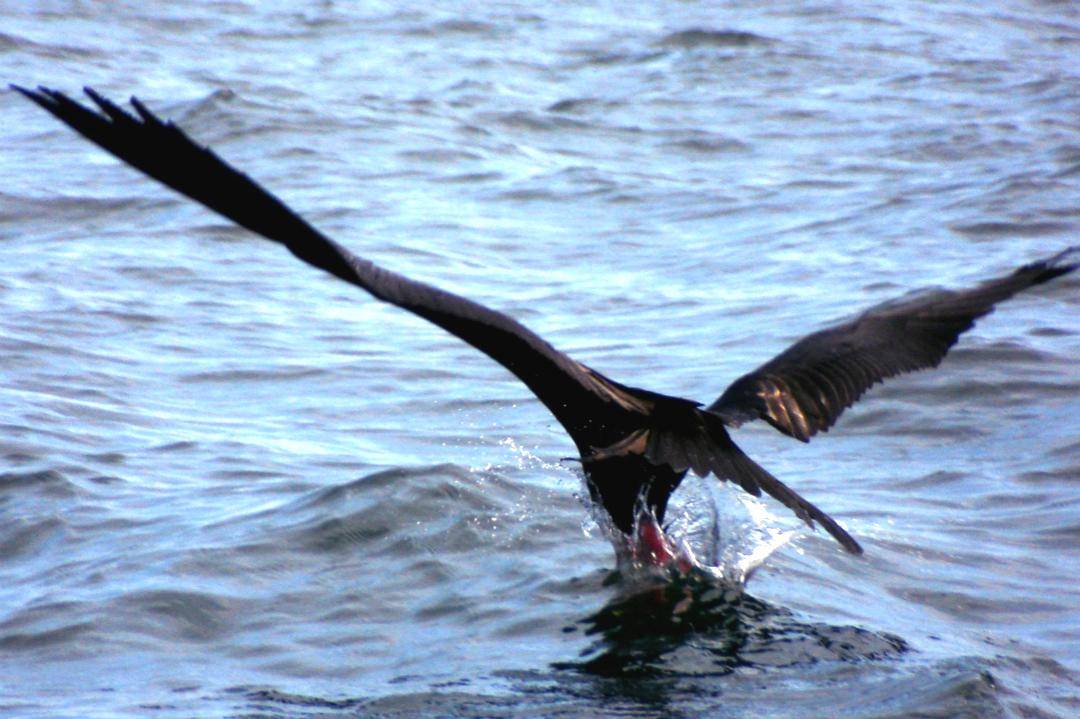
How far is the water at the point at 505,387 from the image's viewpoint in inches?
201

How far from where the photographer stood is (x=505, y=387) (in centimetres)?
842

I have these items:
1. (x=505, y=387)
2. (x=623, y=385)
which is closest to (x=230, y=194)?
(x=623, y=385)

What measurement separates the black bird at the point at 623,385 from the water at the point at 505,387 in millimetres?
528

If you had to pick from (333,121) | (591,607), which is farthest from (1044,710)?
(333,121)

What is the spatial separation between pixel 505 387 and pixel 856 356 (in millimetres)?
2924

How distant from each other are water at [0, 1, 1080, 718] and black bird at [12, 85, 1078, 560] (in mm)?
528

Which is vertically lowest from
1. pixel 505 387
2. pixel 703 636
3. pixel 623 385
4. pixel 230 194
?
pixel 703 636

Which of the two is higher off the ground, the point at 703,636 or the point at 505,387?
the point at 505,387

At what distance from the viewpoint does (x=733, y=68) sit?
1705 cm

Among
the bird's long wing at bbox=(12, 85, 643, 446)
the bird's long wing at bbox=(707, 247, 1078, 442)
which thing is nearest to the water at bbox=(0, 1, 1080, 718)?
the bird's long wing at bbox=(707, 247, 1078, 442)

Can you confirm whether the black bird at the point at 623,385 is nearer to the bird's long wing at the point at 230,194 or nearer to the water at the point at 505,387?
the bird's long wing at the point at 230,194

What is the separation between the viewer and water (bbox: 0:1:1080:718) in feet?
16.7

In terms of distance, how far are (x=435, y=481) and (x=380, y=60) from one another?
1089cm

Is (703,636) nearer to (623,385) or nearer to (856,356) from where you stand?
(623,385)
